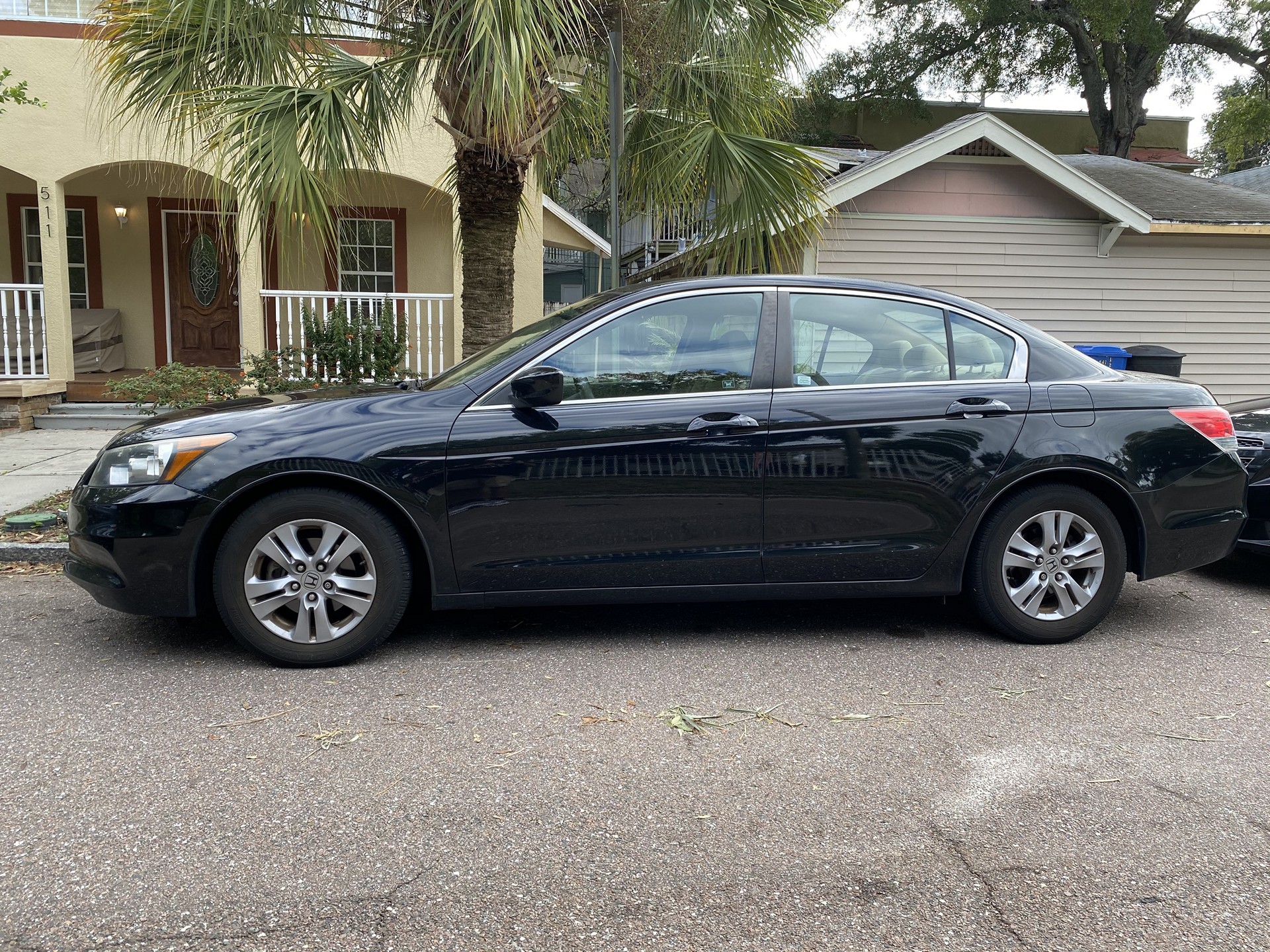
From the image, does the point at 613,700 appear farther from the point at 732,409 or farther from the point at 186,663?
the point at 186,663

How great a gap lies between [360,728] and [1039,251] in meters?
9.71

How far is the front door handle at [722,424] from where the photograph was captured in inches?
172

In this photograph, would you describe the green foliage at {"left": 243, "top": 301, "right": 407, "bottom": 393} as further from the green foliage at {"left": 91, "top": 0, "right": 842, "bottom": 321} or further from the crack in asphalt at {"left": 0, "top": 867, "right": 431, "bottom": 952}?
the crack in asphalt at {"left": 0, "top": 867, "right": 431, "bottom": 952}

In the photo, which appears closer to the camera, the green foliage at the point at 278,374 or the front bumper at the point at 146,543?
the front bumper at the point at 146,543

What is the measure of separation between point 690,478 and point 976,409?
1348 mm

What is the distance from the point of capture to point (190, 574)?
4180mm

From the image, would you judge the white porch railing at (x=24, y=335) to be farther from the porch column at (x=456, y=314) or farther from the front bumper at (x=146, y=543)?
the front bumper at (x=146, y=543)

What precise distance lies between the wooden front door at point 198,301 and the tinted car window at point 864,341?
37.7ft

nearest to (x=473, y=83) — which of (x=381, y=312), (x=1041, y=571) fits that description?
(x=1041, y=571)

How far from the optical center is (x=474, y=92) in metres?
5.95

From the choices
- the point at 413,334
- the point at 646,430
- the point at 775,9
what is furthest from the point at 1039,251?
the point at 646,430

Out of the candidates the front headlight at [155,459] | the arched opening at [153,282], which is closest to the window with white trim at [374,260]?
the arched opening at [153,282]

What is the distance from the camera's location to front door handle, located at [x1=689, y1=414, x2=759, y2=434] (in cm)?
438

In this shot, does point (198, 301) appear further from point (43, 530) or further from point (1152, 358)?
point (1152, 358)
